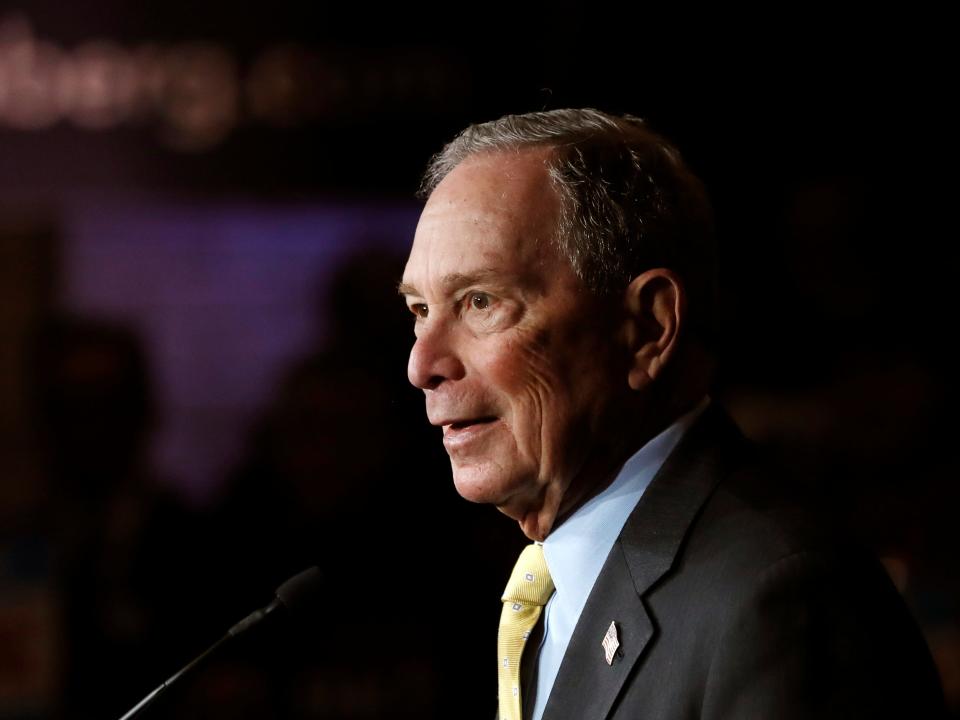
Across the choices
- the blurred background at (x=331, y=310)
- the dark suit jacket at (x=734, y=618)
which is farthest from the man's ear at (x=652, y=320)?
the blurred background at (x=331, y=310)

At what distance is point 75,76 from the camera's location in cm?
416

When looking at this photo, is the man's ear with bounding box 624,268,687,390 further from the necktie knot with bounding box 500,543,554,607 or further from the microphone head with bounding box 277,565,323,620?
the microphone head with bounding box 277,565,323,620

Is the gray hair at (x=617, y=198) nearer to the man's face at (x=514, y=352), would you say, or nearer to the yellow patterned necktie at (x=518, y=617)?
the man's face at (x=514, y=352)

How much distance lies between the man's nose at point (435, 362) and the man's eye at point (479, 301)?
2.1 inches

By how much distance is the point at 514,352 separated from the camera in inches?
60.5

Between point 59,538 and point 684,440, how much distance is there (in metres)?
3.09

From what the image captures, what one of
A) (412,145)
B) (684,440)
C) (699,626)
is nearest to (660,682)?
(699,626)

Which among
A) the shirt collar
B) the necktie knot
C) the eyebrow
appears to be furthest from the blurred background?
the eyebrow

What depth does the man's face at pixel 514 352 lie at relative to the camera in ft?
5.04

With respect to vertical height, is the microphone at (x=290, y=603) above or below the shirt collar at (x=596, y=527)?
below

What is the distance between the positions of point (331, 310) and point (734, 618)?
300 cm

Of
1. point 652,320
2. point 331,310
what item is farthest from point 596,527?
point 331,310

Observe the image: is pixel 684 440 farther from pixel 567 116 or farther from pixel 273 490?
pixel 273 490

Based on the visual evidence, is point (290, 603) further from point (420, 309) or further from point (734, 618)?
point (734, 618)
